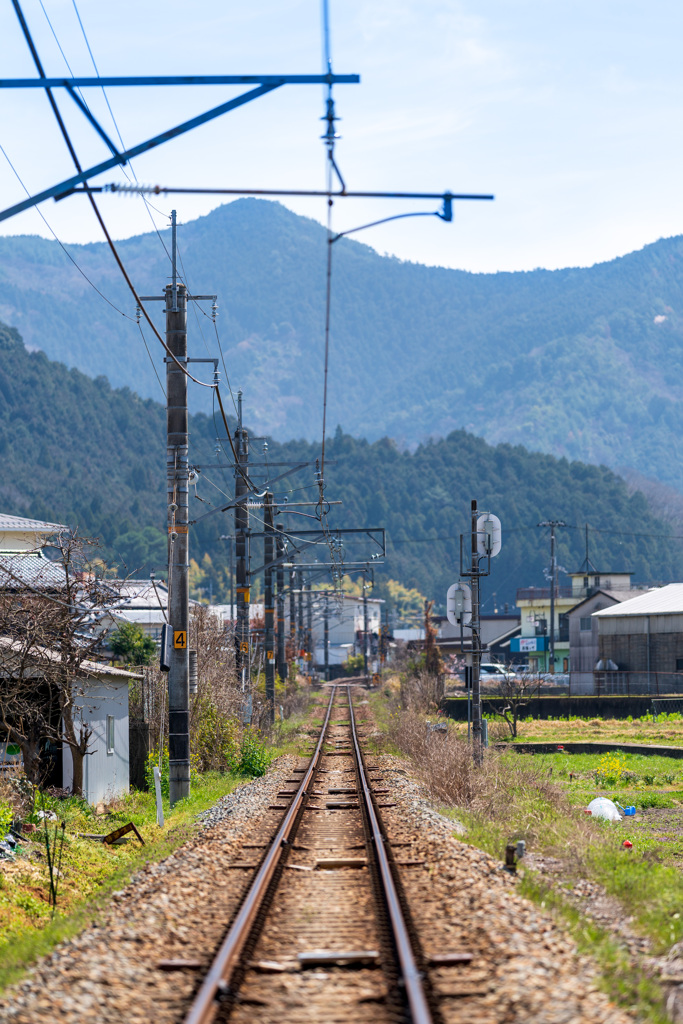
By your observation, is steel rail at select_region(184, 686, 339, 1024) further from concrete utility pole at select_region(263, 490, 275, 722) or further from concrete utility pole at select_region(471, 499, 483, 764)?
concrete utility pole at select_region(263, 490, 275, 722)

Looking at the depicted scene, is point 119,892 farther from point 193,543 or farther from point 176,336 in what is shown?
point 193,543

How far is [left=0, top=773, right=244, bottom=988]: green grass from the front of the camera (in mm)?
10211

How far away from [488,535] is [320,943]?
17446mm

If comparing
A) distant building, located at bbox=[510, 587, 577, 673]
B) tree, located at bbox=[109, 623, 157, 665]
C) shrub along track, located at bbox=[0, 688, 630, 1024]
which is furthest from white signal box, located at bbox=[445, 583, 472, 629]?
distant building, located at bbox=[510, 587, 577, 673]

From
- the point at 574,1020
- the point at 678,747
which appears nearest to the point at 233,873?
the point at 574,1020

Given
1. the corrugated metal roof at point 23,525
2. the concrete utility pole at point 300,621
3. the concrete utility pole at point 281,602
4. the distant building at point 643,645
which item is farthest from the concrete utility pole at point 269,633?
the distant building at point 643,645

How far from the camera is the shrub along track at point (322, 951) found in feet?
24.3

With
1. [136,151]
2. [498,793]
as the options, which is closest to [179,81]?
[136,151]

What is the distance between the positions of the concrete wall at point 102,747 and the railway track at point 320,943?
35.1ft

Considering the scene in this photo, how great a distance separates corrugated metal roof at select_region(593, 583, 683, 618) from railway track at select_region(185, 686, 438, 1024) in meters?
55.3

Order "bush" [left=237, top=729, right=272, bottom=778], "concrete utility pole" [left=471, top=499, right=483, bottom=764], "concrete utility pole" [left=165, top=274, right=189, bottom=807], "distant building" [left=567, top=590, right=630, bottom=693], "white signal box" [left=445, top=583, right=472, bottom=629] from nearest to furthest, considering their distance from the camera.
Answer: "concrete utility pole" [left=165, top=274, right=189, bottom=807] < "concrete utility pole" [left=471, top=499, right=483, bottom=764] < "bush" [left=237, top=729, right=272, bottom=778] < "white signal box" [left=445, top=583, right=472, bottom=629] < "distant building" [left=567, top=590, right=630, bottom=693]

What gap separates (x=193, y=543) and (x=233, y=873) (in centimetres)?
18583

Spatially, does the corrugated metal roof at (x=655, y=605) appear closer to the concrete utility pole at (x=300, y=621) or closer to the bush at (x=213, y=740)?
the concrete utility pole at (x=300, y=621)

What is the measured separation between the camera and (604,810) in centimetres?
2302
